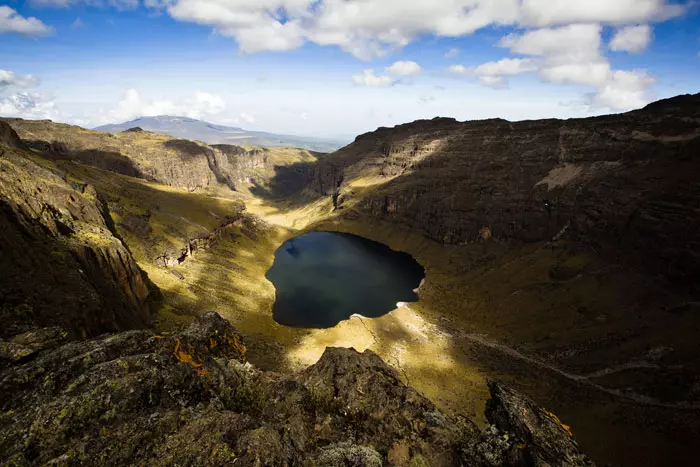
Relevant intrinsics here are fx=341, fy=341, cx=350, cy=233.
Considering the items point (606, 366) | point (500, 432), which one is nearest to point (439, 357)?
point (606, 366)

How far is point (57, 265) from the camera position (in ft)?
104

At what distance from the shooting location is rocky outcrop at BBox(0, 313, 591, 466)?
41.2ft

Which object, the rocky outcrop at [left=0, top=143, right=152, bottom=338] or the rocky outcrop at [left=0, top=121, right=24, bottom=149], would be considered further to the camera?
the rocky outcrop at [left=0, top=121, right=24, bottom=149]

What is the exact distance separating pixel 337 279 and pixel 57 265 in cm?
8546

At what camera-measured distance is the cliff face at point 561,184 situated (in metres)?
77.8

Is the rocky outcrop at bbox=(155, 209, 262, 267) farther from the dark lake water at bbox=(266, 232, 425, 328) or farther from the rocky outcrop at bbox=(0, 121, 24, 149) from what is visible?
the rocky outcrop at bbox=(0, 121, 24, 149)

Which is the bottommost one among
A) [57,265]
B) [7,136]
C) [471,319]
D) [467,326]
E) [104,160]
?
[467,326]

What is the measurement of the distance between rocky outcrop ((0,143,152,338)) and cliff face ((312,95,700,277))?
95273mm

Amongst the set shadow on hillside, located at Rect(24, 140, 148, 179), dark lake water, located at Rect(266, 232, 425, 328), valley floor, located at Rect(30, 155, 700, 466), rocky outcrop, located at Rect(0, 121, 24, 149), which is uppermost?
rocky outcrop, located at Rect(0, 121, 24, 149)

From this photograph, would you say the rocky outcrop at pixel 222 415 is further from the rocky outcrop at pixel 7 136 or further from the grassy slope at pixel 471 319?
the rocky outcrop at pixel 7 136

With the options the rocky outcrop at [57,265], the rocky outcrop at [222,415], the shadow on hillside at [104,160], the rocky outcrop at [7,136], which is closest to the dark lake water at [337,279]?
the rocky outcrop at [57,265]

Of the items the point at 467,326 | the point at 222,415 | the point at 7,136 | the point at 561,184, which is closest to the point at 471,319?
the point at 467,326

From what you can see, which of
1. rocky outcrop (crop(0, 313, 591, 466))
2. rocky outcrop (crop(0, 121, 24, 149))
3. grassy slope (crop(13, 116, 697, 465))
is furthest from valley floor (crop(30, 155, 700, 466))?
rocky outcrop (crop(0, 313, 591, 466))

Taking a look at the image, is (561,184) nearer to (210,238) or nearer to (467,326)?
(467,326)
